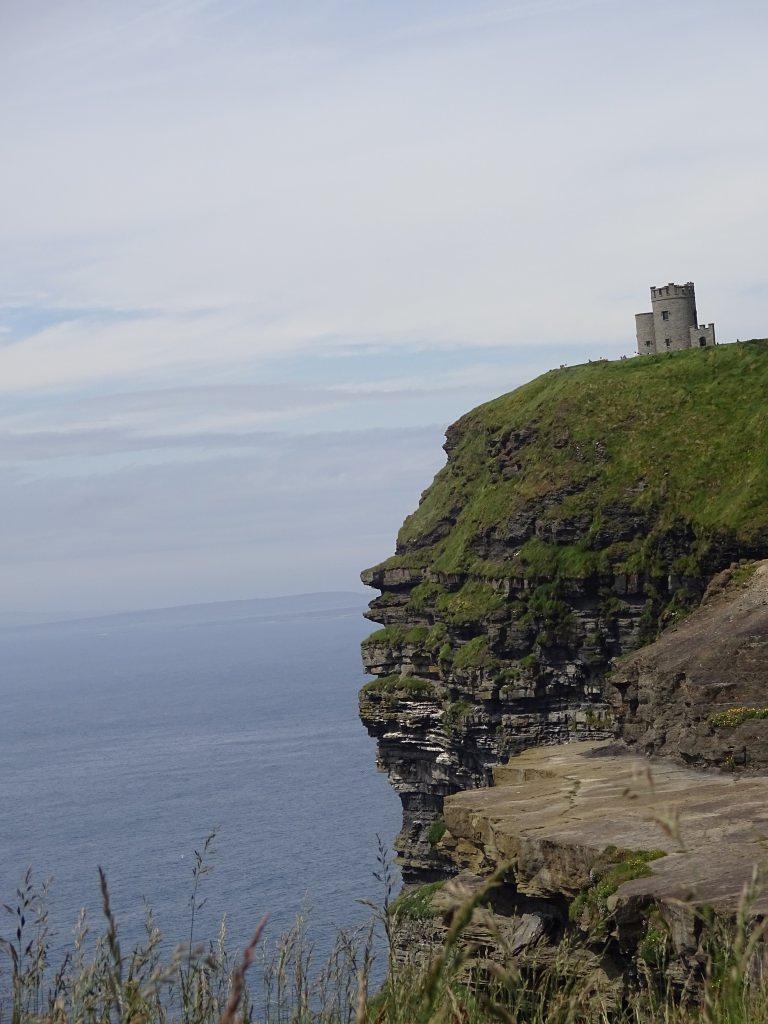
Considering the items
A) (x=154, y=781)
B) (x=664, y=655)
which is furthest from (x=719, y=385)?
(x=154, y=781)

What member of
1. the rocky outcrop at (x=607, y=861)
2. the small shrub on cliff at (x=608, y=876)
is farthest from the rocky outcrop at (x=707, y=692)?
the small shrub on cliff at (x=608, y=876)

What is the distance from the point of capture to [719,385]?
253ft

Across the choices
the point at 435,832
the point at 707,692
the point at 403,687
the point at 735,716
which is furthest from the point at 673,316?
the point at 735,716

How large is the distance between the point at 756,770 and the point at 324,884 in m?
52.8

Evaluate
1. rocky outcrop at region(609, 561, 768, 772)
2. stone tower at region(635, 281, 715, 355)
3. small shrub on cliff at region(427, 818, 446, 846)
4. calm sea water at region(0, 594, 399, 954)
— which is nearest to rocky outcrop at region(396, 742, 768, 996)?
rocky outcrop at region(609, 561, 768, 772)

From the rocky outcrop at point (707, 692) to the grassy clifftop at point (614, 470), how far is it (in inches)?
461

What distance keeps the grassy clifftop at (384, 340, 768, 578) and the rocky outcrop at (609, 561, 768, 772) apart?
461 inches

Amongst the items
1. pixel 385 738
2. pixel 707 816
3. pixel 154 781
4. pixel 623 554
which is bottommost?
pixel 154 781

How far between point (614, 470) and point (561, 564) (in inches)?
279

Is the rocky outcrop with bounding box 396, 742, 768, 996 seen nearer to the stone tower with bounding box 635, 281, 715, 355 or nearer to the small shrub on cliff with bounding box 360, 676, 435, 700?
the small shrub on cliff with bounding box 360, 676, 435, 700

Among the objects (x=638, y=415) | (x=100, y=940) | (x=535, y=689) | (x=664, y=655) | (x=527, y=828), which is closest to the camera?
(x=100, y=940)

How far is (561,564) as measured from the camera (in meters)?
72.6

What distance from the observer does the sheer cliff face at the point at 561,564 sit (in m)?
69.6

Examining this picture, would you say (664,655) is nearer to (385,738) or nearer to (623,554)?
(623,554)
